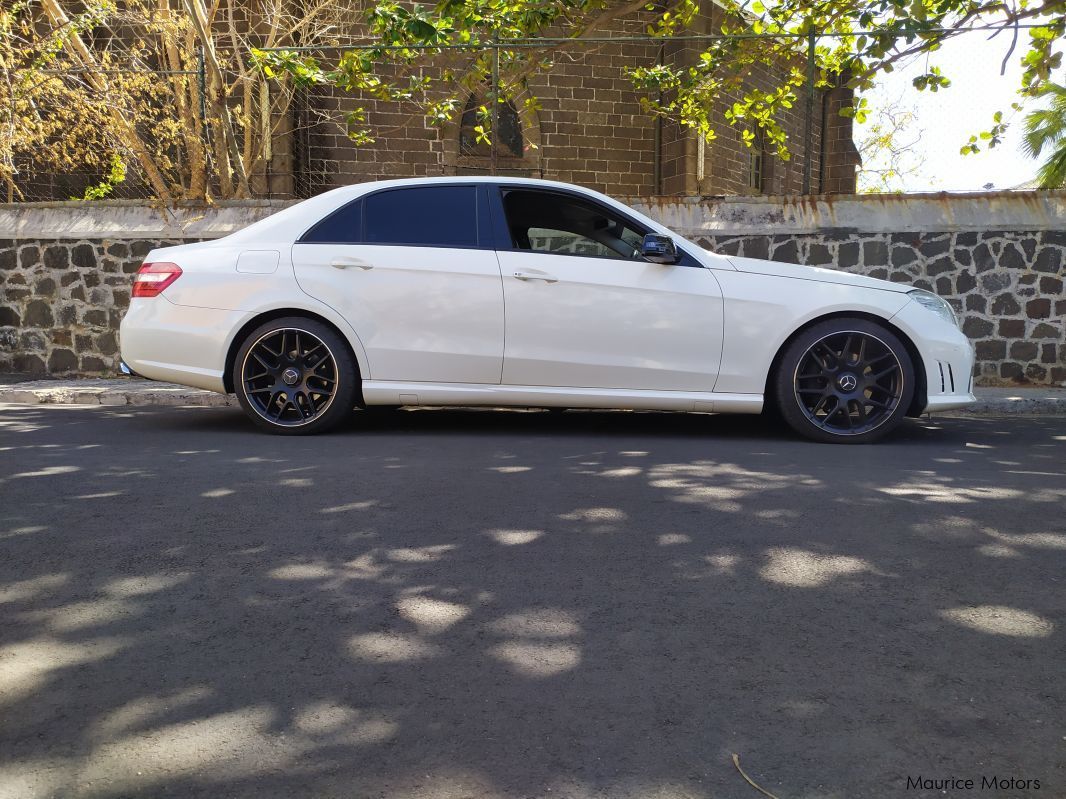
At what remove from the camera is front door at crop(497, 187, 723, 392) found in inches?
251

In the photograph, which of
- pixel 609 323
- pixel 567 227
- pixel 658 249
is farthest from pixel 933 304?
pixel 567 227

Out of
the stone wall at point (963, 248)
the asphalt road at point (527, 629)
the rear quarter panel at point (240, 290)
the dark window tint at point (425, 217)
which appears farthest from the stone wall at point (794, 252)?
the asphalt road at point (527, 629)

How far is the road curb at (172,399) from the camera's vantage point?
8539 millimetres

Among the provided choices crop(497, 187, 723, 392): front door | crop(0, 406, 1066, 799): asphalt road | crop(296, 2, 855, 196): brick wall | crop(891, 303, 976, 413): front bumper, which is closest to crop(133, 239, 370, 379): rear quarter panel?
crop(497, 187, 723, 392): front door

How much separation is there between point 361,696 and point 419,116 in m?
17.7

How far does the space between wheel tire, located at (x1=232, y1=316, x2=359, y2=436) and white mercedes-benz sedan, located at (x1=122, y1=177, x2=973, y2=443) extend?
11 mm

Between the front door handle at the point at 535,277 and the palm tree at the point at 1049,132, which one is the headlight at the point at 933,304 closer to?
the front door handle at the point at 535,277

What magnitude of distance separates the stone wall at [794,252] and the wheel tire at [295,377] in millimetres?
4201

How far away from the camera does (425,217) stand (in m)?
6.64

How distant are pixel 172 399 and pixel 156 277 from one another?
91.9 inches

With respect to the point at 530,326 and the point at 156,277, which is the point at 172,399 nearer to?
the point at 156,277

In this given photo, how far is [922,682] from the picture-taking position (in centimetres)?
259

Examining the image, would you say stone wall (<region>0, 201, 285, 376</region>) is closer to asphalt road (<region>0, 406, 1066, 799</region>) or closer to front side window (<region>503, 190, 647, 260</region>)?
front side window (<region>503, 190, 647, 260</region>)

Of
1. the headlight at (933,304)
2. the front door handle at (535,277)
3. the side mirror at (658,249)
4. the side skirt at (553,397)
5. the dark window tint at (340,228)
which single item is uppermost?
the dark window tint at (340,228)
